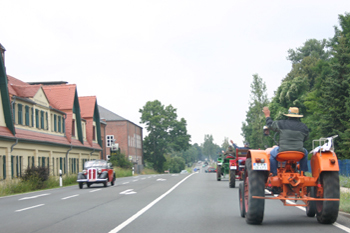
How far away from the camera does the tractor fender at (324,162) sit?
8.57 metres

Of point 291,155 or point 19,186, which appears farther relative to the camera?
point 19,186

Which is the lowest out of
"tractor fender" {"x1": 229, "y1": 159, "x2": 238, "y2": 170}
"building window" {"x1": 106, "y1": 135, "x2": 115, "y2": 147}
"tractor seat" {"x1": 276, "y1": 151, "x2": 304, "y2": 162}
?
"tractor fender" {"x1": 229, "y1": 159, "x2": 238, "y2": 170}

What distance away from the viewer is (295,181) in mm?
8875

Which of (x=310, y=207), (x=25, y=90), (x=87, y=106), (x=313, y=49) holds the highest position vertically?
(x=313, y=49)

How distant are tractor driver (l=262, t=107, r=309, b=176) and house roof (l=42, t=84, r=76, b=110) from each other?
1601 inches

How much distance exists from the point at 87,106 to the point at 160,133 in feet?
135

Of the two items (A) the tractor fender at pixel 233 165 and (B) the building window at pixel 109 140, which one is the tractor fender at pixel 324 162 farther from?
(B) the building window at pixel 109 140

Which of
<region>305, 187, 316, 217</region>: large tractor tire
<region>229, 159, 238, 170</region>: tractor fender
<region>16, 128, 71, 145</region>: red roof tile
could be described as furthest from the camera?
<region>16, 128, 71, 145</region>: red roof tile

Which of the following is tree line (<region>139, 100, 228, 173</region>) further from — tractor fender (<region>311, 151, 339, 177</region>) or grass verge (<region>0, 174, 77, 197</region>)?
tractor fender (<region>311, 151, 339, 177</region>)

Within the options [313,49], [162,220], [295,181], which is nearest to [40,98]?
[162,220]

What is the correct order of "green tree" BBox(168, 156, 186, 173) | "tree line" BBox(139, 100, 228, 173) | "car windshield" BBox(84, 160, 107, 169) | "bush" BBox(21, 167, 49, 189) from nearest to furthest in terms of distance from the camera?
"car windshield" BBox(84, 160, 107, 169) < "bush" BBox(21, 167, 49, 189) < "tree line" BBox(139, 100, 228, 173) < "green tree" BBox(168, 156, 186, 173)

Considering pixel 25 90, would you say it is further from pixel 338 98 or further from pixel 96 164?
pixel 338 98

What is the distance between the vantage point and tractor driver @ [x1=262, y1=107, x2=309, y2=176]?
890cm

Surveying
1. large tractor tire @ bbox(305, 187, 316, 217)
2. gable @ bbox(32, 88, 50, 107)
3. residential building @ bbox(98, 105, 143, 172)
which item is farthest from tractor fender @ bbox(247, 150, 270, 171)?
residential building @ bbox(98, 105, 143, 172)
